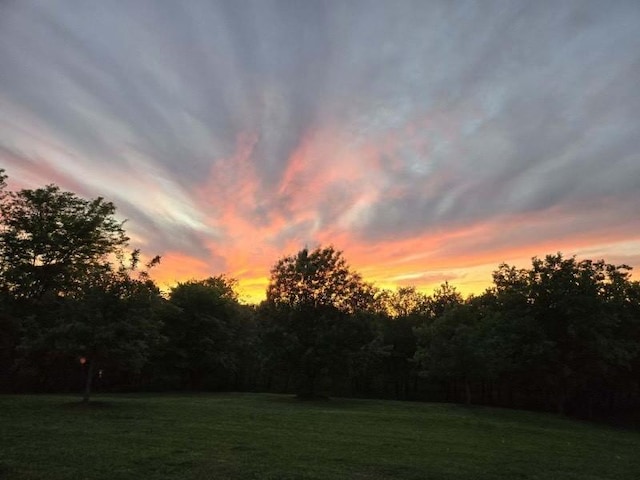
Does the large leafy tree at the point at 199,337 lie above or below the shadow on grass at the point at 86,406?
above

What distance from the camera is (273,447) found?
15211 millimetres

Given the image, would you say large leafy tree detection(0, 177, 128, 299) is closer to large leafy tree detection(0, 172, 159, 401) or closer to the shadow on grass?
large leafy tree detection(0, 172, 159, 401)

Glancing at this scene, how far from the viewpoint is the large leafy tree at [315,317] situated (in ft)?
129

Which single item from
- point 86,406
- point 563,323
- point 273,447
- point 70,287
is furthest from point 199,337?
point 273,447

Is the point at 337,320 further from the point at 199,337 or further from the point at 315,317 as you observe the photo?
the point at 199,337

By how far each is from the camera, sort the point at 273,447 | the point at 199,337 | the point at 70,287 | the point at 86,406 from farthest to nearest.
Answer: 1. the point at 199,337
2. the point at 70,287
3. the point at 86,406
4. the point at 273,447

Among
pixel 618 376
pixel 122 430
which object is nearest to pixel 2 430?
pixel 122 430

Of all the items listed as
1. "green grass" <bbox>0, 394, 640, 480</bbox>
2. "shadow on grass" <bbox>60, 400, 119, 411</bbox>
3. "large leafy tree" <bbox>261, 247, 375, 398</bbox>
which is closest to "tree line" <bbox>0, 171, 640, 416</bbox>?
"large leafy tree" <bbox>261, 247, 375, 398</bbox>

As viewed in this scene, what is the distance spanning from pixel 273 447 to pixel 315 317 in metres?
26.1

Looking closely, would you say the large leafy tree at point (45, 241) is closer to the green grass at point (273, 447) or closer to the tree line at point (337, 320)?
the tree line at point (337, 320)

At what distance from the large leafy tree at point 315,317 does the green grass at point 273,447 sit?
38.6 ft

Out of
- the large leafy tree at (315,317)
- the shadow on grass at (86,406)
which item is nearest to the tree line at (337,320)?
the large leafy tree at (315,317)

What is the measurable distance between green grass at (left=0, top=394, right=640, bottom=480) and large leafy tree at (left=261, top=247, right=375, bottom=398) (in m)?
11.8

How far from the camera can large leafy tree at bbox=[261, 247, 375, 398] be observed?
129 feet
